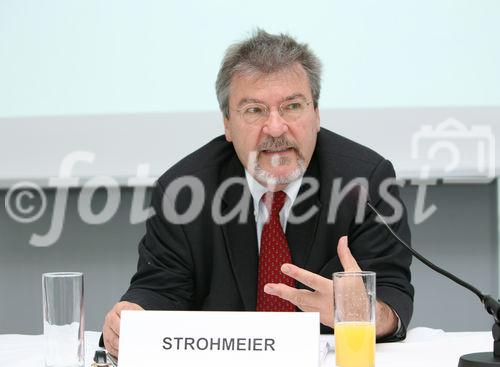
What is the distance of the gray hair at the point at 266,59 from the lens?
2.39 m

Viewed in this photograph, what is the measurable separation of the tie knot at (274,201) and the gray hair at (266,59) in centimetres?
29

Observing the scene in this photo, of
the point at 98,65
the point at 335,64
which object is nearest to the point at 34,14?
the point at 98,65

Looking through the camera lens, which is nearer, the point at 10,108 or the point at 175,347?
the point at 175,347

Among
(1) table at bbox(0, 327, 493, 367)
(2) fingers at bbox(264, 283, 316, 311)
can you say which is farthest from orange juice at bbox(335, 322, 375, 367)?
(2) fingers at bbox(264, 283, 316, 311)

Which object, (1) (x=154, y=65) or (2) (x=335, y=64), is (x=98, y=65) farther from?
(2) (x=335, y=64)

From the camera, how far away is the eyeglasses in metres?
2.39

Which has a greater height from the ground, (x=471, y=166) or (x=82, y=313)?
(x=471, y=166)

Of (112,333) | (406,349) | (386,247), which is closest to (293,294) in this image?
(406,349)

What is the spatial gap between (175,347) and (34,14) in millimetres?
2326

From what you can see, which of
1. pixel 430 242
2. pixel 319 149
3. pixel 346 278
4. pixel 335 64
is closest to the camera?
pixel 346 278

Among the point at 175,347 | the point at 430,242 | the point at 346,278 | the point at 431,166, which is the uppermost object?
the point at 431,166

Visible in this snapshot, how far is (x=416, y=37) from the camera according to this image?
3.33 m

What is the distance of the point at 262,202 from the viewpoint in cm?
247

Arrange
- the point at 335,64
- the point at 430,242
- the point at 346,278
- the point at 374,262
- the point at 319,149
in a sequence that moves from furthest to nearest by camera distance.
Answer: the point at 430,242 < the point at 335,64 < the point at 319,149 < the point at 374,262 < the point at 346,278
